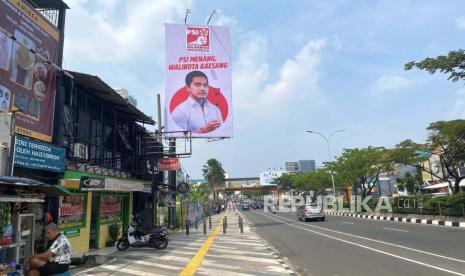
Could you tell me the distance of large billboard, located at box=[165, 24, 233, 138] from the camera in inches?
1077

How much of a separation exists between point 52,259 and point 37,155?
5.86 m

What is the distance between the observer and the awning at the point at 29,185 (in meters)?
7.07

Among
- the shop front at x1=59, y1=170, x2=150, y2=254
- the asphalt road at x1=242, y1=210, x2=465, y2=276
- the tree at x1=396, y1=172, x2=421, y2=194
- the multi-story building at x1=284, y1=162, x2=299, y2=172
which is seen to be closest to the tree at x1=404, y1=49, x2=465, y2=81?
the asphalt road at x1=242, y1=210, x2=465, y2=276

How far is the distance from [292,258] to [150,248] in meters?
6.24

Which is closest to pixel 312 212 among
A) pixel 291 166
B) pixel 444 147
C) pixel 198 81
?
pixel 444 147

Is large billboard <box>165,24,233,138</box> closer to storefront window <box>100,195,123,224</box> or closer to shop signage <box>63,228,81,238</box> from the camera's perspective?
storefront window <box>100,195,123,224</box>

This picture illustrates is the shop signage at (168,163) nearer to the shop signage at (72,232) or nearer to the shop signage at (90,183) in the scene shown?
the shop signage at (72,232)

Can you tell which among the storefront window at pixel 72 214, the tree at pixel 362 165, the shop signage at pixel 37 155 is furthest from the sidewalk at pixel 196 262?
the tree at pixel 362 165

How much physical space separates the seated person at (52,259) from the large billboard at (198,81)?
798 inches

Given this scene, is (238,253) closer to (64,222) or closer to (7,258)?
(64,222)

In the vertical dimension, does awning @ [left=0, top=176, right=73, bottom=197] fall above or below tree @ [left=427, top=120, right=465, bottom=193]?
below

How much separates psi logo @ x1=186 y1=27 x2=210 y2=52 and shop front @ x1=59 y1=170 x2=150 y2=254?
35.5 feet

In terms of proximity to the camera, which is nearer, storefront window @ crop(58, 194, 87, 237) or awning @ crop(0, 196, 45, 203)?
awning @ crop(0, 196, 45, 203)

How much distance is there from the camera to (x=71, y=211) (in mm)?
15125
